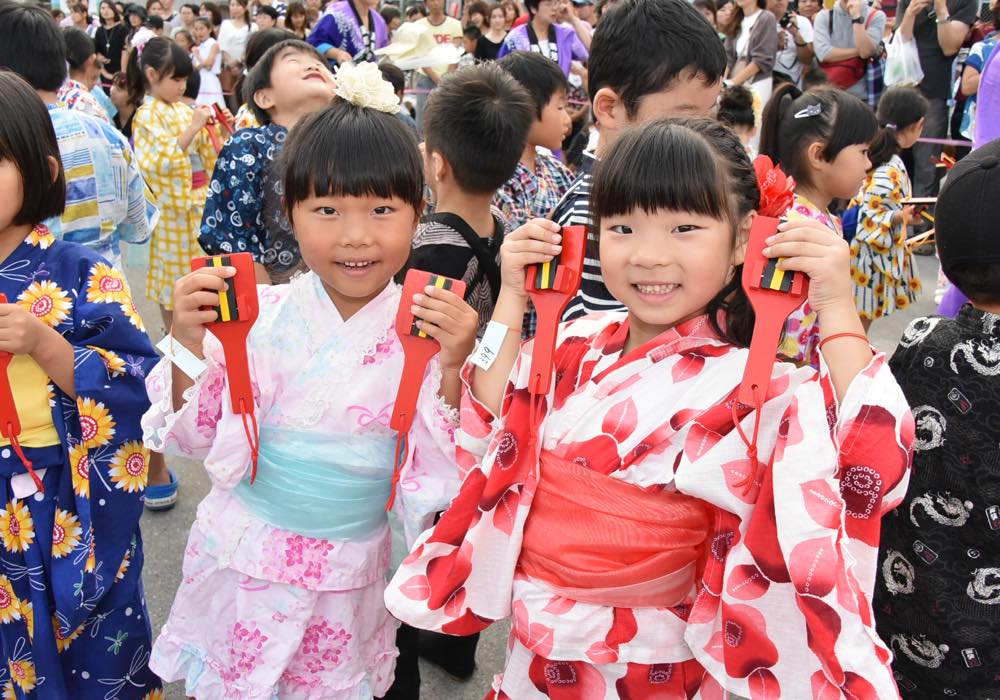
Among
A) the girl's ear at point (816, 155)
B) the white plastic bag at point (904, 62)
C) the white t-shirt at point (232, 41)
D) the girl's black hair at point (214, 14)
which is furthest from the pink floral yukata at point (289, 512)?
the girl's black hair at point (214, 14)

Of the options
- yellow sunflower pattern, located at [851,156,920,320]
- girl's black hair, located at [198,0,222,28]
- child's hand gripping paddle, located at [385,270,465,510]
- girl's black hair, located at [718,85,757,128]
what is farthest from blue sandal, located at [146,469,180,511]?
girl's black hair, located at [198,0,222,28]

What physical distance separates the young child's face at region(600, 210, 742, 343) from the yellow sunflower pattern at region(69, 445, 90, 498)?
120cm

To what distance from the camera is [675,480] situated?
4.36 feet

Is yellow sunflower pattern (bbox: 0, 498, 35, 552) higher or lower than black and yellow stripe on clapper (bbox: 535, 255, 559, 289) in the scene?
lower

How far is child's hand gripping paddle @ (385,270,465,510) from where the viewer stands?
1.54 meters

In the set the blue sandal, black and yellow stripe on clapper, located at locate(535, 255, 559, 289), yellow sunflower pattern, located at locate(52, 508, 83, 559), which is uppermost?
black and yellow stripe on clapper, located at locate(535, 255, 559, 289)

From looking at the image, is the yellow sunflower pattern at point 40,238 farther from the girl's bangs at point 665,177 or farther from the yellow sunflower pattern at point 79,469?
the girl's bangs at point 665,177

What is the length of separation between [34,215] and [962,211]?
73.3 inches

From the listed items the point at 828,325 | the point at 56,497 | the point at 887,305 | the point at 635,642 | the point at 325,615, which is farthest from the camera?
the point at 887,305

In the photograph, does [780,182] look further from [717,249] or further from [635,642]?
[635,642]

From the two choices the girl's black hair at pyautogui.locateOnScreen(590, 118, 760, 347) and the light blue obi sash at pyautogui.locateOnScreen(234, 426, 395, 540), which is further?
the light blue obi sash at pyautogui.locateOnScreen(234, 426, 395, 540)

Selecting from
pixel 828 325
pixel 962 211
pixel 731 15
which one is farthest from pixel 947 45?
pixel 828 325

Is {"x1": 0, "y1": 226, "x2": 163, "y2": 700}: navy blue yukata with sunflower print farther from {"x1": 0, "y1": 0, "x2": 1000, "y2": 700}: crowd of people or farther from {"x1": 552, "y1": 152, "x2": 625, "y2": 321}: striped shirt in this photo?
{"x1": 552, "y1": 152, "x2": 625, "y2": 321}: striped shirt

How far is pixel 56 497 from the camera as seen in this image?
73.0 inches
